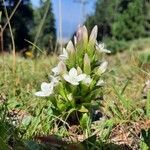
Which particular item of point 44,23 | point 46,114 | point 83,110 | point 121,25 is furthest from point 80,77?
point 121,25

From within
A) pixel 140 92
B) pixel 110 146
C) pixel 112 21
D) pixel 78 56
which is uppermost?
pixel 78 56

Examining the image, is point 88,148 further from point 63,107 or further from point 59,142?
point 63,107

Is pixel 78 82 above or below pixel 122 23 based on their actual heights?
above

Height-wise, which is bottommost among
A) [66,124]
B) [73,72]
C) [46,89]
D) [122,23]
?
[122,23]

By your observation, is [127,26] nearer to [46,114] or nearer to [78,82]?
[46,114]

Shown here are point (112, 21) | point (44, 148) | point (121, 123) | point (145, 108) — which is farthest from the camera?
point (112, 21)

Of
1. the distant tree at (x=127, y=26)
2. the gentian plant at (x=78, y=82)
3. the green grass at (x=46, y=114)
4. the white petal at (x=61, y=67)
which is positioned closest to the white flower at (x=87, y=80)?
the gentian plant at (x=78, y=82)

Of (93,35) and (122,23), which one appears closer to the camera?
(93,35)

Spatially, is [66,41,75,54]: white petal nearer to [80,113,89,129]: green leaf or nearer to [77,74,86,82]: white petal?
[77,74,86,82]: white petal

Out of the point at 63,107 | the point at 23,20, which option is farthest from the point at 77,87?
the point at 23,20
